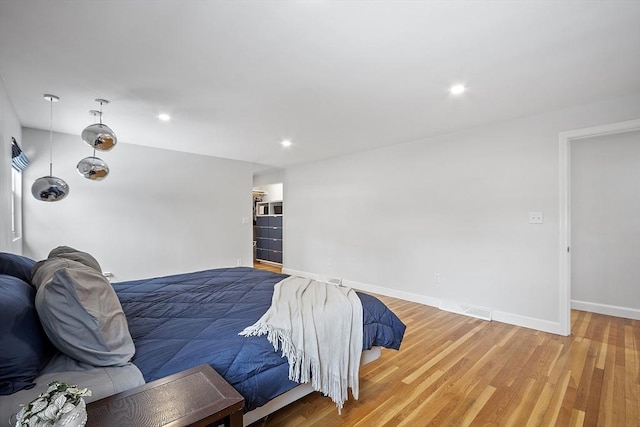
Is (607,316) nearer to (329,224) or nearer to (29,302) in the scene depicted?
(329,224)

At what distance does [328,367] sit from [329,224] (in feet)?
12.8

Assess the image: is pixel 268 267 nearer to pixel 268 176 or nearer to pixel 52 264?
pixel 268 176

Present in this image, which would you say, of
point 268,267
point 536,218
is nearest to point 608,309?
point 536,218

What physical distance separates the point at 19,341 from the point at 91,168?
228 centimetres

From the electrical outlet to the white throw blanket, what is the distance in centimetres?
253

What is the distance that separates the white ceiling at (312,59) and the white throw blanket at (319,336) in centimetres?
176

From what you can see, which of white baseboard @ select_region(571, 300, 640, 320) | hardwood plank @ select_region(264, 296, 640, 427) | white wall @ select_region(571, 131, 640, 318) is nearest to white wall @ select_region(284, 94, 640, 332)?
hardwood plank @ select_region(264, 296, 640, 427)

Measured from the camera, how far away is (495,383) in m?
2.21

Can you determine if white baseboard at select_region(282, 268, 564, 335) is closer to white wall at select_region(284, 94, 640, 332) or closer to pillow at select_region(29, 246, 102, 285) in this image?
white wall at select_region(284, 94, 640, 332)

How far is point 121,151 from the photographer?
4.35 metres

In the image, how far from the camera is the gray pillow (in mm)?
1228

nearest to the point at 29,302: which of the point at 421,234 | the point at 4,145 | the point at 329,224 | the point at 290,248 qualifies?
the point at 4,145

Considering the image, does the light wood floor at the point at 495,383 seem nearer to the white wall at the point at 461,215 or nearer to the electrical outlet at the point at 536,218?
the white wall at the point at 461,215

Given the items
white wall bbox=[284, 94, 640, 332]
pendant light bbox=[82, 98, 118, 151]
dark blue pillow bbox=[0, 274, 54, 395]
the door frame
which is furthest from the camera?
white wall bbox=[284, 94, 640, 332]
